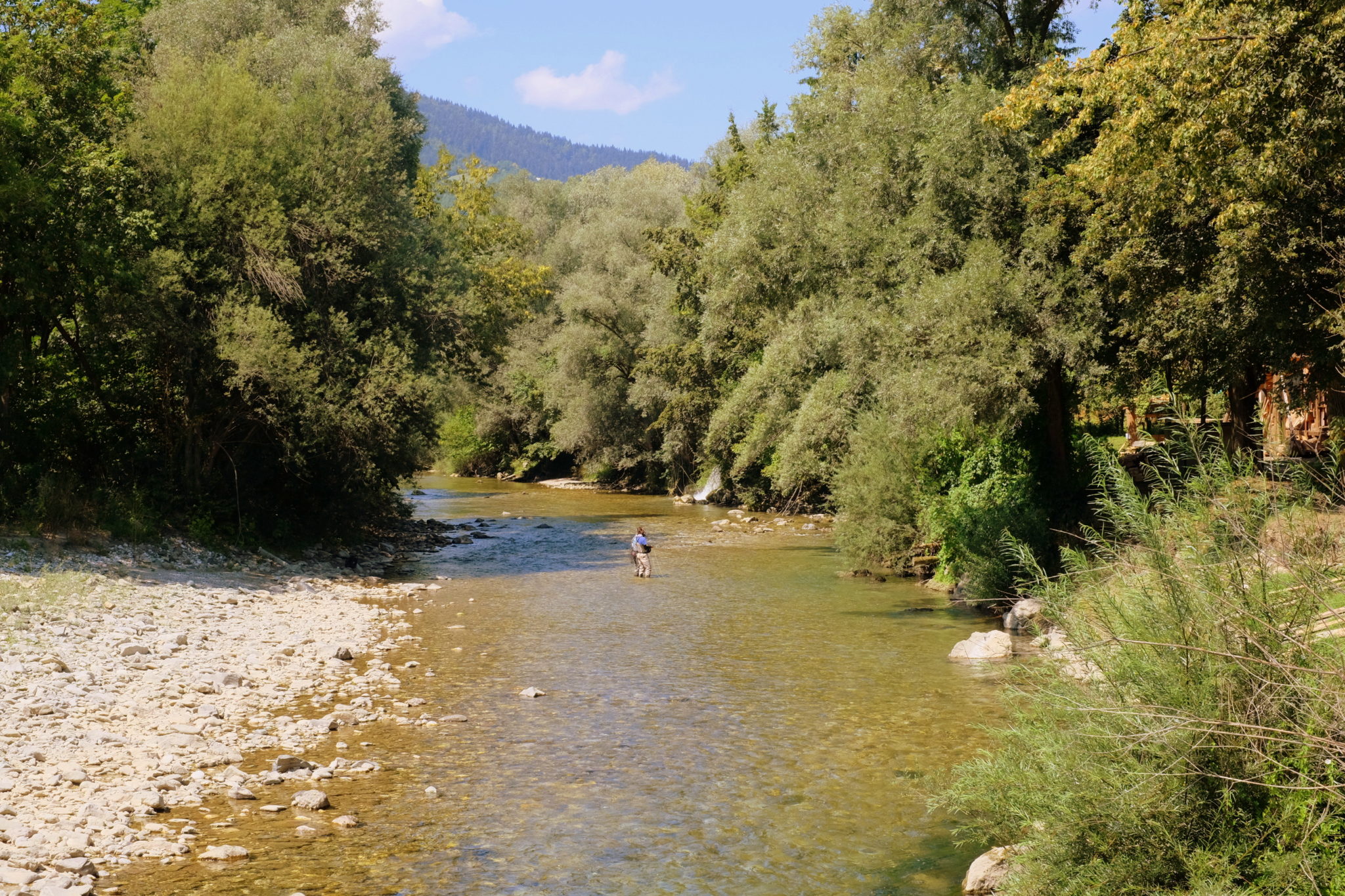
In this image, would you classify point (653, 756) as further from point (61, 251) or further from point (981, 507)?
point (61, 251)

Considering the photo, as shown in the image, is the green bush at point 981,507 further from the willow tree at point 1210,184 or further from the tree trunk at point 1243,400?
the tree trunk at point 1243,400

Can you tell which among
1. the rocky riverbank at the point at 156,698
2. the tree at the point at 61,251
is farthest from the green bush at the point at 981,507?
the tree at the point at 61,251

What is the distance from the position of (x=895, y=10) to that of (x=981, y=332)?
11069 mm

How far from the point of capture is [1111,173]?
15453 mm

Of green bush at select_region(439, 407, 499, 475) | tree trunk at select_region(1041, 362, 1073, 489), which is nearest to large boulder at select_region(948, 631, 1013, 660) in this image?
tree trunk at select_region(1041, 362, 1073, 489)

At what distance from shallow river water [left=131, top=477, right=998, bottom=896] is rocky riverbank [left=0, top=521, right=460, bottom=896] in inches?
15.6

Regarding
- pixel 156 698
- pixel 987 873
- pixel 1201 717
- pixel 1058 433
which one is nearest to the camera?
pixel 1201 717

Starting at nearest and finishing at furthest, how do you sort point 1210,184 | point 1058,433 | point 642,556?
1. point 1210,184
2. point 1058,433
3. point 642,556

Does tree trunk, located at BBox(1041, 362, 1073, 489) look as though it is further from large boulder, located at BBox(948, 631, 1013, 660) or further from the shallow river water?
large boulder, located at BBox(948, 631, 1013, 660)

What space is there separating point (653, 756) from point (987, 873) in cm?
468

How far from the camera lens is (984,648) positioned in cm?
1705

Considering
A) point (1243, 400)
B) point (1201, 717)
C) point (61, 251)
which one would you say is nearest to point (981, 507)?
point (1243, 400)

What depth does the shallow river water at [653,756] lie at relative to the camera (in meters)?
→ 9.08

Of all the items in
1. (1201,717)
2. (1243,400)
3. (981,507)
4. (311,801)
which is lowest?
(311,801)
